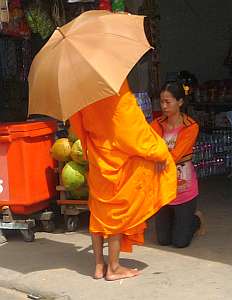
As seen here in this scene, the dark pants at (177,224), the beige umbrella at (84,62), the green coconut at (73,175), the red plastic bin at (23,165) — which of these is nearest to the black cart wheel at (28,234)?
the red plastic bin at (23,165)

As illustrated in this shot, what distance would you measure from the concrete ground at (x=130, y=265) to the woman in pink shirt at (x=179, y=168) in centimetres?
14

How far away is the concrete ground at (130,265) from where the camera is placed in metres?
4.23

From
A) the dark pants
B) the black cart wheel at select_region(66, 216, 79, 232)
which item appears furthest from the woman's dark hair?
the black cart wheel at select_region(66, 216, 79, 232)

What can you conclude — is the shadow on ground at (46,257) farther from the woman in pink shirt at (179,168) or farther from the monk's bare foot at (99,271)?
the woman in pink shirt at (179,168)

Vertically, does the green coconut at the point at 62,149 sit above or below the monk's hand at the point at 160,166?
below

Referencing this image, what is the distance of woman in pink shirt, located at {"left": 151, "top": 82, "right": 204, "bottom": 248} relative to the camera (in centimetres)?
488

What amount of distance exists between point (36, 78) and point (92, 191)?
89 centimetres

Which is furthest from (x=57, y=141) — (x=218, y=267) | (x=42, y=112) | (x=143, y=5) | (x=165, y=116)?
(x=143, y=5)

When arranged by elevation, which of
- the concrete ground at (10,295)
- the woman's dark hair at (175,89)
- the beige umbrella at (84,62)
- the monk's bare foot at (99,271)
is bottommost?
the concrete ground at (10,295)

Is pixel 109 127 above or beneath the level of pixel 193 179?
above

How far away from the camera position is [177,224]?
5.11m

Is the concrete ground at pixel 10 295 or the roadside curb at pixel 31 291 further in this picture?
the concrete ground at pixel 10 295

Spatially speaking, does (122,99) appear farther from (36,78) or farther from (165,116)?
(165,116)

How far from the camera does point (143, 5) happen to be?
8148 millimetres
